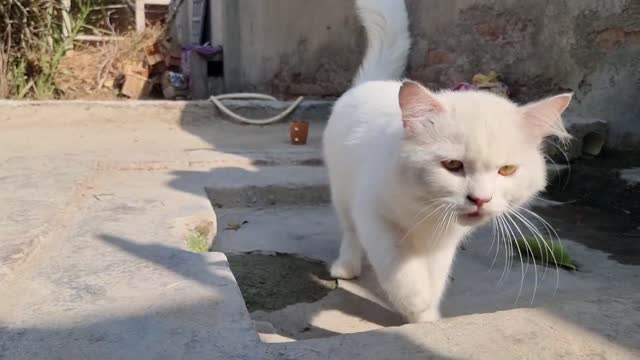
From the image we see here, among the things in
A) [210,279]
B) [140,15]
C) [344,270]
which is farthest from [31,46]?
[210,279]

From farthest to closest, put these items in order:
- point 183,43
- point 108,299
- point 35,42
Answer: point 183,43
point 35,42
point 108,299

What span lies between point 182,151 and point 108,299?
2.72 m

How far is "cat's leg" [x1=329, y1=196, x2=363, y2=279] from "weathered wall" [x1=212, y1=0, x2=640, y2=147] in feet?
7.16

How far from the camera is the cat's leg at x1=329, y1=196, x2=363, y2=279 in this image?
2721 mm

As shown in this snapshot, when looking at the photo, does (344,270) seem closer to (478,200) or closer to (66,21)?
(478,200)

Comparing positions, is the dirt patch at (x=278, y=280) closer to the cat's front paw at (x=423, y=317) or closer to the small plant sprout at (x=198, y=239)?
the small plant sprout at (x=198, y=239)

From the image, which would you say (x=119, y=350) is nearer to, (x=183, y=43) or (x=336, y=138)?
(x=336, y=138)

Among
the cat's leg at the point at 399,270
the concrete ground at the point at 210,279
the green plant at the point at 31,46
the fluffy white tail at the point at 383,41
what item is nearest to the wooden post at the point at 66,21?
the green plant at the point at 31,46

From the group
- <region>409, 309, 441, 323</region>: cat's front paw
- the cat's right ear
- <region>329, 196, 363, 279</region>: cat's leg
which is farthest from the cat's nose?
<region>329, 196, 363, 279</region>: cat's leg

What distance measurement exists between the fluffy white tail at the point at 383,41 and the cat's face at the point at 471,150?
4.97ft

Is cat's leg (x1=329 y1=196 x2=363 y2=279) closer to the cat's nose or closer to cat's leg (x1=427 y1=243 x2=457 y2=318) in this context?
cat's leg (x1=427 y1=243 x2=457 y2=318)

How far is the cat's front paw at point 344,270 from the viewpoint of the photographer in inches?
108

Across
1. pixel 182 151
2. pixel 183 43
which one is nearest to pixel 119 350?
pixel 182 151

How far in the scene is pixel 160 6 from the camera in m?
10.9
